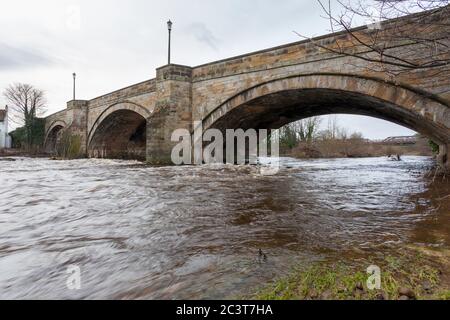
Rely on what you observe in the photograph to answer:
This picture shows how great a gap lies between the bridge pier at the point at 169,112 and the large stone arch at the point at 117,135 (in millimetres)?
7101

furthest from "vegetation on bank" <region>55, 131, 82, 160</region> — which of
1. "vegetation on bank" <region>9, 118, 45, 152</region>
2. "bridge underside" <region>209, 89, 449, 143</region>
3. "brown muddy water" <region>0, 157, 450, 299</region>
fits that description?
"brown muddy water" <region>0, 157, 450, 299</region>

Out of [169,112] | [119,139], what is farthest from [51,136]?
[169,112]

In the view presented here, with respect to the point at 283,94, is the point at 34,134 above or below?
above

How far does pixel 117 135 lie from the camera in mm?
24578

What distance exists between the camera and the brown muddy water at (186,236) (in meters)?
2.07

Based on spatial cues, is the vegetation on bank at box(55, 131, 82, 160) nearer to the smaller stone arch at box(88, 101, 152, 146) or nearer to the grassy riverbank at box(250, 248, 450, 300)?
the smaller stone arch at box(88, 101, 152, 146)

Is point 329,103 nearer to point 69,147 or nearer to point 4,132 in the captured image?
point 69,147

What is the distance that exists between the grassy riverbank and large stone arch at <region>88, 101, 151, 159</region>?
64.6 ft

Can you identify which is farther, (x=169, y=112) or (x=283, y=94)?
(x=169, y=112)

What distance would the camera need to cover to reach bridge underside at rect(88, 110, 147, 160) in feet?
74.0

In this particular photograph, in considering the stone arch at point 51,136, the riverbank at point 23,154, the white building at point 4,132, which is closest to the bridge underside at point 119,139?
the riverbank at point 23,154

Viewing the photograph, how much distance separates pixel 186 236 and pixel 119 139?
23481mm

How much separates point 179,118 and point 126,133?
12.1m
